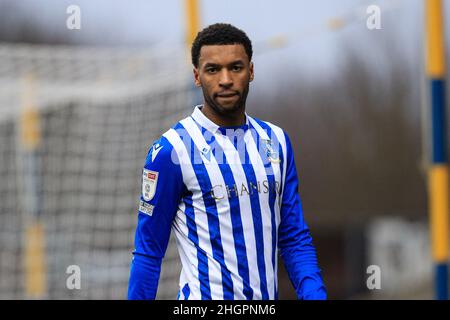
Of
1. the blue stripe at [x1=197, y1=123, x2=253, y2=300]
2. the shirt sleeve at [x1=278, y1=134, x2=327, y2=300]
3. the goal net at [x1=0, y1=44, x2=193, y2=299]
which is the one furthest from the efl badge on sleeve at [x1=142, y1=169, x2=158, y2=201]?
the goal net at [x1=0, y1=44, x2=193, y2=299]

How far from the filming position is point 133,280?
11.5ft

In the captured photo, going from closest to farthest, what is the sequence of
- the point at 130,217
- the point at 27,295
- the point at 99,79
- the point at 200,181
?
the point at 200,181
the point at 130,217
the point at 99,79
the point at 27,295

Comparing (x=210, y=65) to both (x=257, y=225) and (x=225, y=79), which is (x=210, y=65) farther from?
(x=257, y=225)

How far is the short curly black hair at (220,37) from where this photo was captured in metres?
3.52

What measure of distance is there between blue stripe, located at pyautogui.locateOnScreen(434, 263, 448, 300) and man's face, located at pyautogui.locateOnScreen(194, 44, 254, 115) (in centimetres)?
340

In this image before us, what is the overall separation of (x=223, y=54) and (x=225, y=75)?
92 mm

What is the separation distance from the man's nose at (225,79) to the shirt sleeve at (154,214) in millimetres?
284

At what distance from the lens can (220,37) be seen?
11.6 ft

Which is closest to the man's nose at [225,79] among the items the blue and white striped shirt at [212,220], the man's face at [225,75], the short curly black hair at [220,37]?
the man's face at [225,75]

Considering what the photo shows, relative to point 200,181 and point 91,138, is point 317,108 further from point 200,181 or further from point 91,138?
point 200,181

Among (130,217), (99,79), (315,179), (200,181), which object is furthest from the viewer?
(315,179)

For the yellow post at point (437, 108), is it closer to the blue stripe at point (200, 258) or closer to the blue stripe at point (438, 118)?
the blue stripe at point (438, 118)
